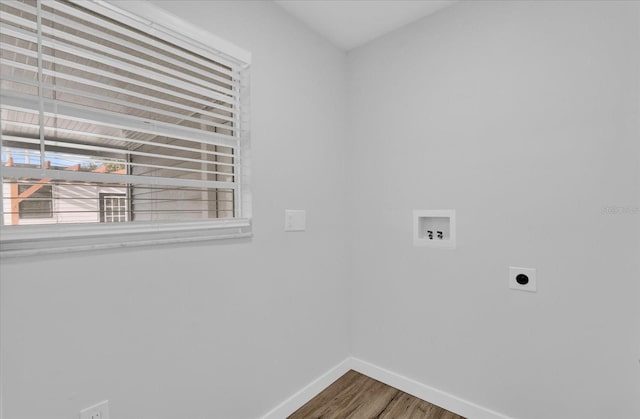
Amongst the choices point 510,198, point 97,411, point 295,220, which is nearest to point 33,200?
point 97,411

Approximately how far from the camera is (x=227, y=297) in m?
1.52

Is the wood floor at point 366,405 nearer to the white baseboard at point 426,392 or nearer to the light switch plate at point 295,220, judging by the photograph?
the white baseboard at point 426,392

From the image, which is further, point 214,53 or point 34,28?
point 214,53

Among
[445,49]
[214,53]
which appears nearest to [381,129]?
[445,49]

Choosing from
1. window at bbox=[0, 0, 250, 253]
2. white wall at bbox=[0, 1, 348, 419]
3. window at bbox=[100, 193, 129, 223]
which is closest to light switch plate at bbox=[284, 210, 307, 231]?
white wall at bbox=[0, 1, 348, 419]

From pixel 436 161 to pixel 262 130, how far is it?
104cm

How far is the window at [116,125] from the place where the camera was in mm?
1018

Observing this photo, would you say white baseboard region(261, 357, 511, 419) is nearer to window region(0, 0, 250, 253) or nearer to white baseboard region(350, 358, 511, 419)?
Result: white baseboard region(350, 358, 511, 419)

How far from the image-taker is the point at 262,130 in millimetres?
1694

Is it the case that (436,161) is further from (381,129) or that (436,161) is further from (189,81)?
(189,81)

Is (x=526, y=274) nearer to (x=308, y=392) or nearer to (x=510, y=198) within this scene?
(x=510, y=198)

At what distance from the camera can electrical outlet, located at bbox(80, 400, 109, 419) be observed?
1.10 m

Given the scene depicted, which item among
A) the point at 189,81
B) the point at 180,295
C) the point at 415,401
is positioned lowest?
the point at 415,401

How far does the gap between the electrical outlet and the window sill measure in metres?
0.57
